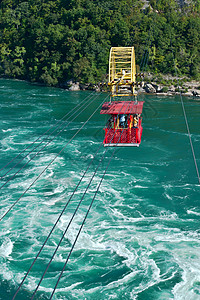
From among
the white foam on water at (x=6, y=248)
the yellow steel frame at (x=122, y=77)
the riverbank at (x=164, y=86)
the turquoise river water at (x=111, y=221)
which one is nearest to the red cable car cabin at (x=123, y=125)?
the yellow steel frame at (x=122, y=77)

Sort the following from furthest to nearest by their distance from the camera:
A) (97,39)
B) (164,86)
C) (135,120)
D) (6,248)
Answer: (97,39) < (164,86) < (135,120) < (6,248)

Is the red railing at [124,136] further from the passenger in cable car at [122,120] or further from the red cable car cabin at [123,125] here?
the passenger in cable car at [122,120]

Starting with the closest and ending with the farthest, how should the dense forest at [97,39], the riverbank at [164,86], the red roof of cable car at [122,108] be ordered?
the red roof of cable car at [122,108]
the riverbank at [164,86]
the dense forest at [97,39]

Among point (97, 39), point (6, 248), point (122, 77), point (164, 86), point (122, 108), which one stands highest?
point (97, 39)

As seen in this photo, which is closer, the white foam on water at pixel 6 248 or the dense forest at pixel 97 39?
the white foam on water at pixel 6 248

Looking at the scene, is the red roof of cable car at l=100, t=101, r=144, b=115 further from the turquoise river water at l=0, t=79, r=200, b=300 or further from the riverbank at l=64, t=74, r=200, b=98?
the riverbank at l=64, t=74, r=200, b=98

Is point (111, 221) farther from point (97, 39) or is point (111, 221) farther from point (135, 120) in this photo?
point (97, 39)

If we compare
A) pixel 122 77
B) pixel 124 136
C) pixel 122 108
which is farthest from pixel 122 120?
pixel 122 77

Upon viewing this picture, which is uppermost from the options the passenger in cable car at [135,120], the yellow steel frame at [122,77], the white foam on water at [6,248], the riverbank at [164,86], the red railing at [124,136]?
the yellow steel frame at [122,77]
